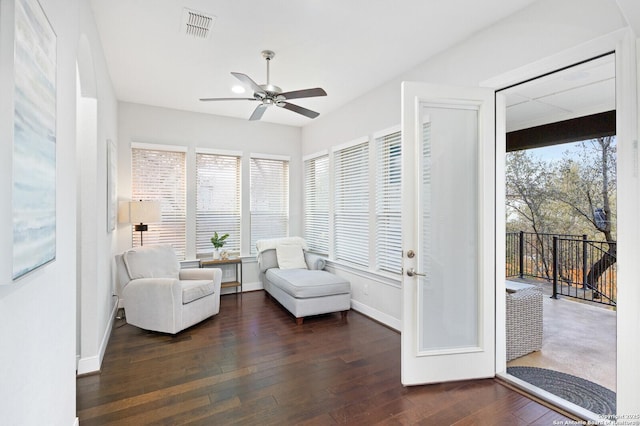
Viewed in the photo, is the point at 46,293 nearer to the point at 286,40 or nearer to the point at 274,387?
the point at 274,387

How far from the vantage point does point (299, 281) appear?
4020 mm

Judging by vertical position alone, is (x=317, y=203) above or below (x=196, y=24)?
below

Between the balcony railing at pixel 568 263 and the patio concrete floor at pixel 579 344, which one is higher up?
the balcony railing at pixel 568 263

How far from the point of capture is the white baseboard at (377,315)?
3.63 meters

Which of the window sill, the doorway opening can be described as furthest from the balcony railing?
the window sill

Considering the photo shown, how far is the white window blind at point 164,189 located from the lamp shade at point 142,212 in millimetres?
649

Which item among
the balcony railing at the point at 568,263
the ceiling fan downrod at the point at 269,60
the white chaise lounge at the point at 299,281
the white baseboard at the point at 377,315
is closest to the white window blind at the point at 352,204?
the white chaise lounge at the point at 299,281

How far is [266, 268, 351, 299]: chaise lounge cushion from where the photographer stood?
3871 millimetres

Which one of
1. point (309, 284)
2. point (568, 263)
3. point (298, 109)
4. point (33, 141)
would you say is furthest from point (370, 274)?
point (568, 263)

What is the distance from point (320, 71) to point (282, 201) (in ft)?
8.94

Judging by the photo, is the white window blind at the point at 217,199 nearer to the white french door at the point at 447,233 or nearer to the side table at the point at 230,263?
the side table at the point at 230,263

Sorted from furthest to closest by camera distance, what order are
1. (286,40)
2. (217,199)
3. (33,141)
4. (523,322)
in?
(217,199) < (523,322) < (286,40) < (33,141)

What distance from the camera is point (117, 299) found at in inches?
163

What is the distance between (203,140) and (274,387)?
12.9ft
